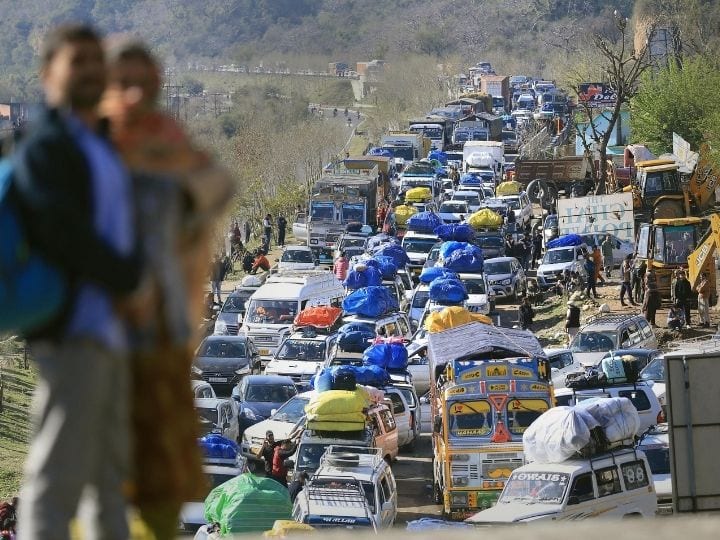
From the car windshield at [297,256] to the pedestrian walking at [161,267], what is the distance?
136 ft

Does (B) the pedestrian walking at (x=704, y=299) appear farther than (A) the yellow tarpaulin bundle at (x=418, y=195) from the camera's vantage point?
No

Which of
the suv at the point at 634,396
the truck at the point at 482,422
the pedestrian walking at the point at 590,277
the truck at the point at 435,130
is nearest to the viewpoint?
the truck at the point at 482,422

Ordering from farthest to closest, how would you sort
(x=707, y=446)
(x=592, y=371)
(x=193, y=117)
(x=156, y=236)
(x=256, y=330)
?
(x=193, y=117) < (x=256, y=330) < (x=592, y=371) < (x=707, y=446) < (x=156, y=236)

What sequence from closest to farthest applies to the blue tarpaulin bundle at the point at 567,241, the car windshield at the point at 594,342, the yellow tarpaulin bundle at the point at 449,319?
1. the car windshield at the point at 594,342
2. the yellow tarpaulin bundle at the point at 449,319
3. the blue tarpaulin bundle at the point at 567,241

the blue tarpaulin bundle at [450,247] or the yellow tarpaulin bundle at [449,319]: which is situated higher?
the blue tarpaulin bundle at [450,247]

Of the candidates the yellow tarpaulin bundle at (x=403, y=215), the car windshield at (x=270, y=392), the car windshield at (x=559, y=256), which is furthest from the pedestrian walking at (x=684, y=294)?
the yellow tarpaulin bundle at (x=403, y=215)

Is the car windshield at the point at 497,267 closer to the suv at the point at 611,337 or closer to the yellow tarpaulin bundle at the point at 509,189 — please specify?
the suv at the point at 611,337

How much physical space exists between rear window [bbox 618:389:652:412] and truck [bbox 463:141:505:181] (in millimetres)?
46703

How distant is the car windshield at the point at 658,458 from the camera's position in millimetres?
19922

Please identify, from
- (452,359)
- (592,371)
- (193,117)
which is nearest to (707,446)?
(452,359)

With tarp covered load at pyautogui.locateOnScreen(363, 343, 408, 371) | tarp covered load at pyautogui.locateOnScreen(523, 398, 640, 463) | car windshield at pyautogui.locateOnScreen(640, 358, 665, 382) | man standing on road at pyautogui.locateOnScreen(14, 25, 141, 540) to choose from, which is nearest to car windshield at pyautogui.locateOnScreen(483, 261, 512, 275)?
tarp covered load at pyautogui.locateOnScreen(363, 343, 408, 371)

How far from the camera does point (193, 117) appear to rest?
406 ft

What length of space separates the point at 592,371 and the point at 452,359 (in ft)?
11.0

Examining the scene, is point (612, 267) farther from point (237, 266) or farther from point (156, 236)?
point (156, 236)
